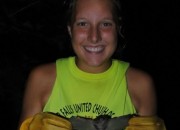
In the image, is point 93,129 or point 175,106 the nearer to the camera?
point 93,129

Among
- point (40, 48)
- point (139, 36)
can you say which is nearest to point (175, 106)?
point (139, 36)

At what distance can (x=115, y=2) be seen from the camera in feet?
5.89

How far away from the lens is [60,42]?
3.60 m

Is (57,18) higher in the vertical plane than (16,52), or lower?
higher

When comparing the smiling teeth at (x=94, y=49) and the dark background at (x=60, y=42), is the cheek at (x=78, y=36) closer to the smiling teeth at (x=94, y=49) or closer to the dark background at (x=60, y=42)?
the smiling teeth at (x=94, y=49)

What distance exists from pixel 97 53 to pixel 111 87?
178mm

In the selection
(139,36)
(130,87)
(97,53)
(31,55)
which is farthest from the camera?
(139,36)

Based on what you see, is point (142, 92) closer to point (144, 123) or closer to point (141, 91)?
point (141, 91)

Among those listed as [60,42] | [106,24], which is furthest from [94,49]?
[60,42]

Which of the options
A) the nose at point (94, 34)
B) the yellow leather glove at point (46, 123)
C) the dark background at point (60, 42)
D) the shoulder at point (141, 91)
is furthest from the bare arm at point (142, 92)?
the dark background at point (60, 42)

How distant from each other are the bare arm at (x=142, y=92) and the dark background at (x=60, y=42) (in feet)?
5.00

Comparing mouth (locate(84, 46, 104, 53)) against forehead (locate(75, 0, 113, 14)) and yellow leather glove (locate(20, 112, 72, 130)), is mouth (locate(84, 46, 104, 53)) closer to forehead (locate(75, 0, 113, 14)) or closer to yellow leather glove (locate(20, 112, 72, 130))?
forehead (locate(75, 0, 113, 14))

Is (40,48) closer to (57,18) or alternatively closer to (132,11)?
(57,18)

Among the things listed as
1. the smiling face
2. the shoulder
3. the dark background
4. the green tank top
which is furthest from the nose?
the dark background
